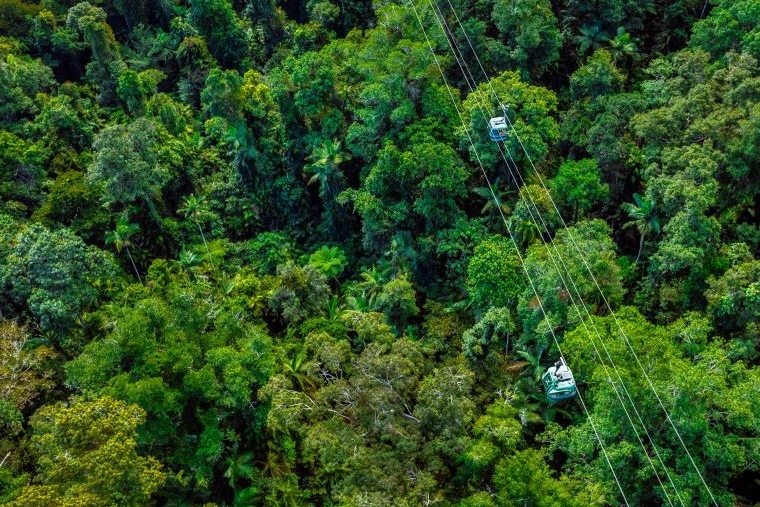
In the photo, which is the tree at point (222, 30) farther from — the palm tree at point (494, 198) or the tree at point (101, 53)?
the palm tree at point (494, 198)

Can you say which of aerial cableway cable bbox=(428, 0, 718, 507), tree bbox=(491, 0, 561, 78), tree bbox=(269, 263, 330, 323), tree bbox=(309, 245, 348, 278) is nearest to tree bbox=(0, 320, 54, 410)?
tree bbox=(269, 263, 330, 323)

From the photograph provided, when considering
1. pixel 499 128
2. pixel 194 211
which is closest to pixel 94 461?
pixel 499 128

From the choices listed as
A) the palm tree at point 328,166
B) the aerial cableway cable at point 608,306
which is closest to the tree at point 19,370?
the palm tree at point 328,166

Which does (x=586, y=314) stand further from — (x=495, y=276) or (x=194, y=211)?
(x=194, y=211)

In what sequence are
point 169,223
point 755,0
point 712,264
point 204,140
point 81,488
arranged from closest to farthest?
point 81,488, point 712,264, point 755,0, point 169,223, point 204,140

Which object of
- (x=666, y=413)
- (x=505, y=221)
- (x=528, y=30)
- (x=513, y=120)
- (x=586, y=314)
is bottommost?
(x=666, y=413)

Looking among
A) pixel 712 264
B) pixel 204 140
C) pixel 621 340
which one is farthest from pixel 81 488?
pixel 204 140

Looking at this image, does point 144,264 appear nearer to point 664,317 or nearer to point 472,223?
point 472,223
